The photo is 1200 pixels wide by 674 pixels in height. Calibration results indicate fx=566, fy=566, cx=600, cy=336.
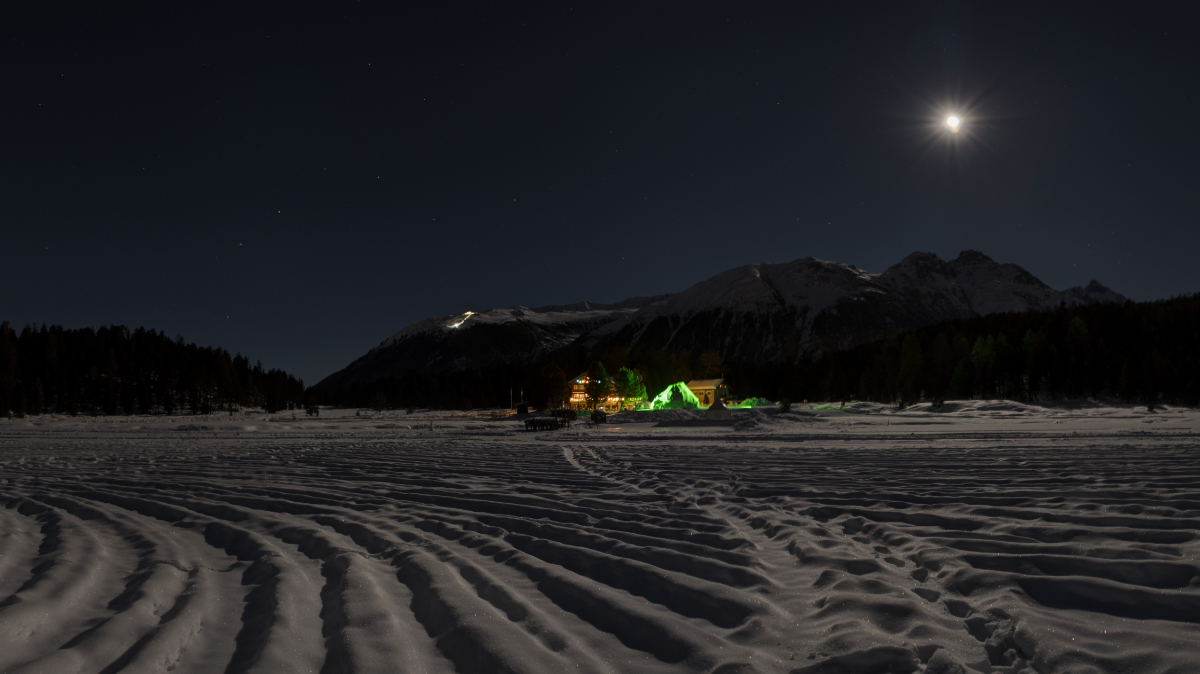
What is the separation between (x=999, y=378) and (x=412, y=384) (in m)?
112

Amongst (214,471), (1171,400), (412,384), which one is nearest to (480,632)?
(214,471)

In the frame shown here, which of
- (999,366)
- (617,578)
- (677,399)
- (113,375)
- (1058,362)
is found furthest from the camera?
(113,375)

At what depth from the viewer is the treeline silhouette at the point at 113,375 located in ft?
266

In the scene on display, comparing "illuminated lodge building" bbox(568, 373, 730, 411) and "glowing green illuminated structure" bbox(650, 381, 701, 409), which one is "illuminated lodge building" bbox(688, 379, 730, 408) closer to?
"illuminated lodge building" bbox(568, 373, 730, 411)

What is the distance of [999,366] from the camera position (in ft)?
245

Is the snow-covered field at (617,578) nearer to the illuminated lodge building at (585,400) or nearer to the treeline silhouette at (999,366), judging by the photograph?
the treeline silhouette at (999,366)

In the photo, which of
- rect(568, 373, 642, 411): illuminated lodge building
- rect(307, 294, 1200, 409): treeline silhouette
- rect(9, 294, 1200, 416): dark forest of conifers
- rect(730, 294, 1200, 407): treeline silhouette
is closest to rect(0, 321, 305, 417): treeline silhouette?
rect(9, 294, 1200, 416): dark forest of conifers

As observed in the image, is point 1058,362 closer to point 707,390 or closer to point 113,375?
point 707,390

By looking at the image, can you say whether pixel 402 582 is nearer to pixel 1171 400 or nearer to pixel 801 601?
pixel 801 601

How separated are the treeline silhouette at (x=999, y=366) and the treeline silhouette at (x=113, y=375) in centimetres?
1669

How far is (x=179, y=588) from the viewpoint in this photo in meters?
4.54

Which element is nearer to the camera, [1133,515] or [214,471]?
[1133,515]

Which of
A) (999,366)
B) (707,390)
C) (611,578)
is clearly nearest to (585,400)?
(707,390)

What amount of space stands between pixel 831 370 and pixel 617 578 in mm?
97476
